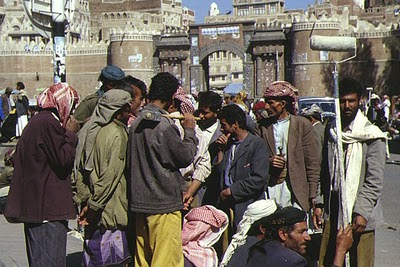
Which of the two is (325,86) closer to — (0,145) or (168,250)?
(0,145)

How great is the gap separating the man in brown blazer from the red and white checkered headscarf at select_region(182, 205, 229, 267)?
490mm

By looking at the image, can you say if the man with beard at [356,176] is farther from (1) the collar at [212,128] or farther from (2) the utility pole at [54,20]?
(2) the utility pole at [54,20]

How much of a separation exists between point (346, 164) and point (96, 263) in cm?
176

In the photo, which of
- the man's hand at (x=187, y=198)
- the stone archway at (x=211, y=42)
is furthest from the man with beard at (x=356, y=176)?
the stone archway at (x=211, y=42)

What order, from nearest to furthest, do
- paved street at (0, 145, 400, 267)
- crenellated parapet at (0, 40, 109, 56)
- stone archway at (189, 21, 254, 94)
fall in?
paved street at (0, 145, 400, 267) → stone archway at (189, 21, 254, 94) → crenellated parapet at (0, 40, 109, 56)

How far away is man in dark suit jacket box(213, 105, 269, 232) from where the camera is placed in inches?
190

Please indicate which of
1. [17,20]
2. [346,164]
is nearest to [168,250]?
[346,164]

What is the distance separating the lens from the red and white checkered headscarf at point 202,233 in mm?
4699

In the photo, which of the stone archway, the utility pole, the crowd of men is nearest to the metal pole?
the utility pole

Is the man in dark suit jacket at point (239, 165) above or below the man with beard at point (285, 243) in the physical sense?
above

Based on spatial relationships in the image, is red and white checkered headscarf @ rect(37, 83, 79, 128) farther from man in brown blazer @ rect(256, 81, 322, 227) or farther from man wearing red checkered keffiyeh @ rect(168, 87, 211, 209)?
man in brown blazer @ rect(256, 81, 322, 227)

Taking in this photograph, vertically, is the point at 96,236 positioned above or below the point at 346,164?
below

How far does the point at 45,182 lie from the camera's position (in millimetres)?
4125

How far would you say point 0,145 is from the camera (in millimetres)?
13867
